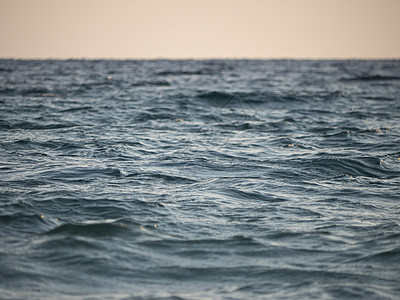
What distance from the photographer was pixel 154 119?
51.1 ft

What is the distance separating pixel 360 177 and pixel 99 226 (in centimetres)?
500

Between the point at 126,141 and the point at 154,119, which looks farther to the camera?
the point at 154,119

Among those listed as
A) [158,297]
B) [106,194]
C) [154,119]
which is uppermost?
[154,119]

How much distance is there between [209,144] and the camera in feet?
36.6

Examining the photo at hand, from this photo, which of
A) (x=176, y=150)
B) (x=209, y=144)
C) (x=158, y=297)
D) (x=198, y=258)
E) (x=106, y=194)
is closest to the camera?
(x=158, y=297)

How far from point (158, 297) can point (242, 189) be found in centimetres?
352

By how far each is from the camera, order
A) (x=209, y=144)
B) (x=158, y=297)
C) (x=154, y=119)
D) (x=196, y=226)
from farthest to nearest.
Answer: (x=154, y=119), (x=209, y=144), (x=196, y=226), (x=158, y=297)

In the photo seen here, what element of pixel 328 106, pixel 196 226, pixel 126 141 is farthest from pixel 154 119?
pixel 196 226

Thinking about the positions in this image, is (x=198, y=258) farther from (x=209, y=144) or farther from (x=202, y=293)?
(x=209, y=144)

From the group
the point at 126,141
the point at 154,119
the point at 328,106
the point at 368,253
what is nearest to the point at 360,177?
the point at 368,253

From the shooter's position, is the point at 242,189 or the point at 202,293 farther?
the point at 242,189

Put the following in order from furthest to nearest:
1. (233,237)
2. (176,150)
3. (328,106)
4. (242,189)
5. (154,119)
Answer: (328,106)
(154,119)
(176,150)
(242,189)
(233,237)

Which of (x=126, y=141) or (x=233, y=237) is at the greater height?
(x=126, y=141)

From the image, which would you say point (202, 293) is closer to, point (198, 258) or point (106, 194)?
point (198, 258)
